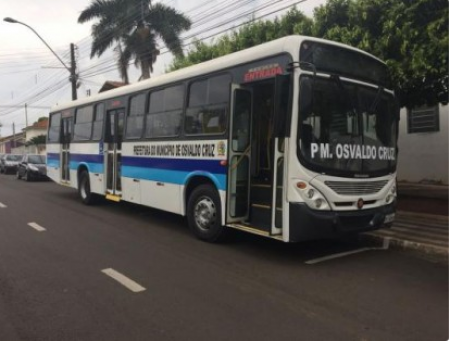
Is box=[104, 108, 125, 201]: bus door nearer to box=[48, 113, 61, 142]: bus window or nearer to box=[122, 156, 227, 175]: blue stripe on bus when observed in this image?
box=[122, 156, 227, 175]: blue stripe on bus

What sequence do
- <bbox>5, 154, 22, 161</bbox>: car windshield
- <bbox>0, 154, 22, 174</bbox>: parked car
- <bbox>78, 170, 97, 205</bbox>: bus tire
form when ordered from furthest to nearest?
<bbox>5, 154, 22, 161</bbox>: car windshield, <bbox>0, 154, 22, 174</bbox>: parked car, <bbox>78, 170, 97, 205</bbox>: bus tire

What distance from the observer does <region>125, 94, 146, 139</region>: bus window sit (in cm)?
1003

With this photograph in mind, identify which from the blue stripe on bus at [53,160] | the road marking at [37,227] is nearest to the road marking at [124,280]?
the road marking at [37,227]

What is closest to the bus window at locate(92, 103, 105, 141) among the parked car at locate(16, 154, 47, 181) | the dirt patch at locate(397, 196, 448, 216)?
the dirt patch at locate(397, 196, 448, 216)

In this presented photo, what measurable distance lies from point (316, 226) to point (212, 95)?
2.91m

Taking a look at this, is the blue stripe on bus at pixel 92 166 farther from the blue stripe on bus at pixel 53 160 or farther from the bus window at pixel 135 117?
the bus window at pixel 135 117

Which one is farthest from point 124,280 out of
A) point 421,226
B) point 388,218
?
point 421,226

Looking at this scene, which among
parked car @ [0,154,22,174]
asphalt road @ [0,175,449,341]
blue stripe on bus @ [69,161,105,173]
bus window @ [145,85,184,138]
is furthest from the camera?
parked car @ [0,154,22,174]

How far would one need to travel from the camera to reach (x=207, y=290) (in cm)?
552

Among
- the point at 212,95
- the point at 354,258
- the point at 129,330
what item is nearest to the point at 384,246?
the point at 354,258

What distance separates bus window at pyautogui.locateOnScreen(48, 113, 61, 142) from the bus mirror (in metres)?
10.3

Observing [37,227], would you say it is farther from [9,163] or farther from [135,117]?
[9,163]

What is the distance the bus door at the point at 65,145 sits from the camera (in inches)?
555

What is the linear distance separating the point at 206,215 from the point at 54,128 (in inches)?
364
